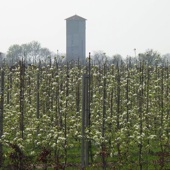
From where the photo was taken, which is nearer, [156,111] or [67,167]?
[67,167]

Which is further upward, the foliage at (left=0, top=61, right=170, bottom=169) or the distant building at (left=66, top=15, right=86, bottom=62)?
the distant building at (left=66, top=15, right=86, bottom=62)

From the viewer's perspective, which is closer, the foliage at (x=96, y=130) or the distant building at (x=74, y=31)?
the foliage at (x=96, y=130)

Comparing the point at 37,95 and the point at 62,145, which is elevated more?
the point at 37,95

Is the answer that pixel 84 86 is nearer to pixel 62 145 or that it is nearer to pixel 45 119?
pixel 62 145

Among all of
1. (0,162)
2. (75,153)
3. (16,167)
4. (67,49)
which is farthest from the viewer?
(67,49)

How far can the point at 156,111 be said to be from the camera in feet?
52.1

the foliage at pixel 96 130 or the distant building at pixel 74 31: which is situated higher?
the distant building at pixel 74 31

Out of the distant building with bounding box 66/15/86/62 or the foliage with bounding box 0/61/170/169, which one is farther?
the distant building with bounding box 66/15/86/62

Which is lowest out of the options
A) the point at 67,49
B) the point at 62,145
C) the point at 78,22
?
the point at 62,145

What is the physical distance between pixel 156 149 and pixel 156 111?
164 centimetres

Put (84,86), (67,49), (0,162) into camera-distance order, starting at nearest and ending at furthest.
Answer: (84,86), (0,162), (67,49)

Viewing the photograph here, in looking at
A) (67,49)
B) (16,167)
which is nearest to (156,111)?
(16,167)

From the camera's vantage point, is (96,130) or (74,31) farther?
(74,31)

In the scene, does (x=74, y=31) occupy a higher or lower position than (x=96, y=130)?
higher
